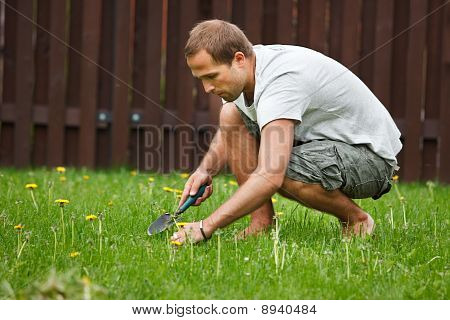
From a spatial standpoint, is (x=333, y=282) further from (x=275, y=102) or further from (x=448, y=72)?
(x=448, y=72)

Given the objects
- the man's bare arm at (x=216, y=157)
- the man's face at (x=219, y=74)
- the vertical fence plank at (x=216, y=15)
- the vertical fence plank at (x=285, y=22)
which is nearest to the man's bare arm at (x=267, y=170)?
the man's face at (x=219, y=74)

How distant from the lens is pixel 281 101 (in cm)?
289

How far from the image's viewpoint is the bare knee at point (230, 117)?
333 cm

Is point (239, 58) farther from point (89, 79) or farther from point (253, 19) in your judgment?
point (89, 79)

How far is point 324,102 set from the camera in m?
3.13

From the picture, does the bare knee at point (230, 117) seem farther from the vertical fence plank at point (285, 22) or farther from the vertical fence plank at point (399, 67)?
the vertical fence plank at point (399, 67)

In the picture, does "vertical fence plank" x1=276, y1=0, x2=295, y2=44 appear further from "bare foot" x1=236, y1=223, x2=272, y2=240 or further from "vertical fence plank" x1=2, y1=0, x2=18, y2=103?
"bare foot" x1=236, y1=223, x2=272, y2=240

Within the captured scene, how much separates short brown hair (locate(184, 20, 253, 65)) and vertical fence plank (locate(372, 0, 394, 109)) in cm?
239

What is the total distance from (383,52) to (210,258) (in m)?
2.86

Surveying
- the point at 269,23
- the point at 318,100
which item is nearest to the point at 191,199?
the point at 318,100

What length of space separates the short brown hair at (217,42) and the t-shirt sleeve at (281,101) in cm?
20

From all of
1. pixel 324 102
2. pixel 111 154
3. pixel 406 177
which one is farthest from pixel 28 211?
pixel 406 177

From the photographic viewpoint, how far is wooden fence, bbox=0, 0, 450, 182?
519cm
